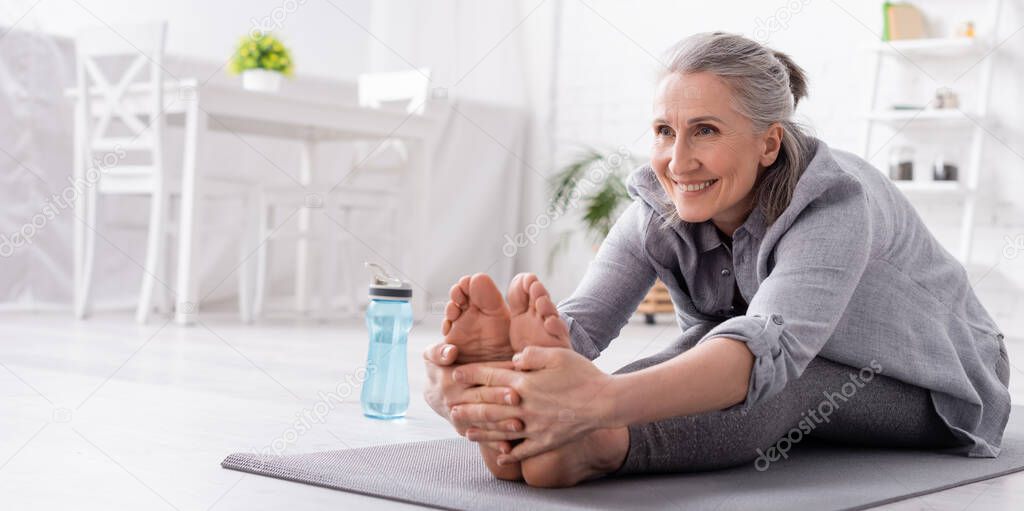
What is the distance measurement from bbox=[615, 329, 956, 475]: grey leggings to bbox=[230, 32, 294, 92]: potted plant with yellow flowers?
2686 mm

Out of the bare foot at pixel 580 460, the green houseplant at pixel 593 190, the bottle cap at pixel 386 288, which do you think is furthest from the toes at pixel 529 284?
the green houseplant at pixel 593 190

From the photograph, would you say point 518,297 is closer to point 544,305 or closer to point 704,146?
point 544,305

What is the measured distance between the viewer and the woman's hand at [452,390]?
3.91ft

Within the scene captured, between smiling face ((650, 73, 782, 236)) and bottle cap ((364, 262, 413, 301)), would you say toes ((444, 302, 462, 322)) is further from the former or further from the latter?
bottle cap ((364, 262, 413, 301))

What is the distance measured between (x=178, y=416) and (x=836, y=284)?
106 cm

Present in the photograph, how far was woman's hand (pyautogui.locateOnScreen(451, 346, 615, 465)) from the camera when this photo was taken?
3.79 feet

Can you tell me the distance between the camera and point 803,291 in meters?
1.30

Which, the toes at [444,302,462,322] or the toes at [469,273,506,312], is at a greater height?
the toes at [469,273,506,312]

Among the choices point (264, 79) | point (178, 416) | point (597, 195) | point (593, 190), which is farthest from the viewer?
point (593, 190)

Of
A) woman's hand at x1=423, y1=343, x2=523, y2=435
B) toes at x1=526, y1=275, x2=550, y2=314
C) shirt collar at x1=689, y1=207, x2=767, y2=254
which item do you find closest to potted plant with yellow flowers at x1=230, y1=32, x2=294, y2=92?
shirt collar at x1=689, y1=207, x2=767, y2=254

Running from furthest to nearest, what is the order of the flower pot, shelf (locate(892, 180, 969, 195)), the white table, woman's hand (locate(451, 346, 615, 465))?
shelf (locate(892, 180, 969, 195)) < the flower pot < the white table < woman's hand (locate(451, 346, 615, 465))

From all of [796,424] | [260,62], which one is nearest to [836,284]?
[796,424]

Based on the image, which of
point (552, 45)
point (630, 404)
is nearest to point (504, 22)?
point (552, 45)

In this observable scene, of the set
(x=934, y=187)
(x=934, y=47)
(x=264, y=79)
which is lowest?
(x=934, y=187)
